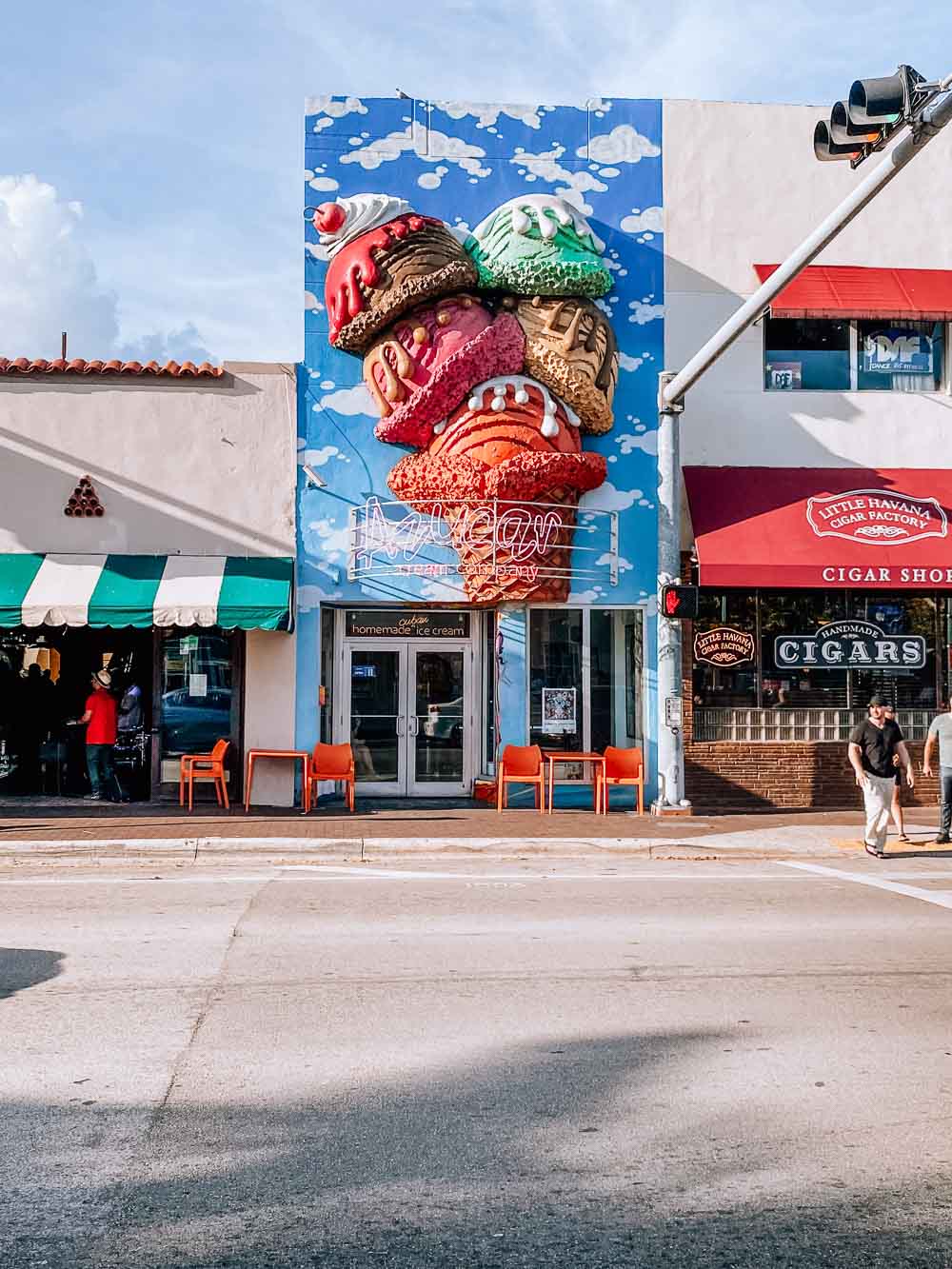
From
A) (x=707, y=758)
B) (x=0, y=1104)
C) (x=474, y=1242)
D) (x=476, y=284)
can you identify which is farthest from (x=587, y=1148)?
(x=476, y=284)

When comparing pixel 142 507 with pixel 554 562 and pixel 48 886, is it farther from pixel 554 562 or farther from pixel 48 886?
pixel 48 886

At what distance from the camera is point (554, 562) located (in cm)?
1778

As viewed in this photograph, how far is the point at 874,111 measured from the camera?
33.1 ft

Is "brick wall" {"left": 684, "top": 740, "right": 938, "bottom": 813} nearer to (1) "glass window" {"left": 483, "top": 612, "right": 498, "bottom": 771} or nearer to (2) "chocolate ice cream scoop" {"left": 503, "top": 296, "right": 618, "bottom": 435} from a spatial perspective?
(1) "glass window" {"left": 483, "top": 612, "right": 498, "bottom": 771}

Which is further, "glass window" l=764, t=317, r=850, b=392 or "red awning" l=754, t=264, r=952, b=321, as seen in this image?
"glass window" l=764, t=317, r=850, b=392

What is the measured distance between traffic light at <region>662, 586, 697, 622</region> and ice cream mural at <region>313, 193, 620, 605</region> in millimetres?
2259

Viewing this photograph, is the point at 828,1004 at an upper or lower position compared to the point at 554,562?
lower

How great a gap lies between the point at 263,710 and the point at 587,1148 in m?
13.4

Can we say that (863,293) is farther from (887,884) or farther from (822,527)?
(887,884)

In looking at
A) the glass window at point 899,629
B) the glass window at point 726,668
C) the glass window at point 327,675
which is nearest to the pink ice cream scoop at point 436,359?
the glass window at point 327,675

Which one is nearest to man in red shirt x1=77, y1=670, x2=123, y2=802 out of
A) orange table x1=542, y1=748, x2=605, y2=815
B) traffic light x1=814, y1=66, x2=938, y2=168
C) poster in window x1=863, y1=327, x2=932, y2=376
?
orange table x1=542, y1=748, x2=605, y2=815

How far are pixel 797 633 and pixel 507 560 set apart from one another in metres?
4.38

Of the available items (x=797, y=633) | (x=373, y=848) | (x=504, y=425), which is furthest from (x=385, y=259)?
(x=373, y=848)

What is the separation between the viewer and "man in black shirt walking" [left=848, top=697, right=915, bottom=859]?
44.7 ft
